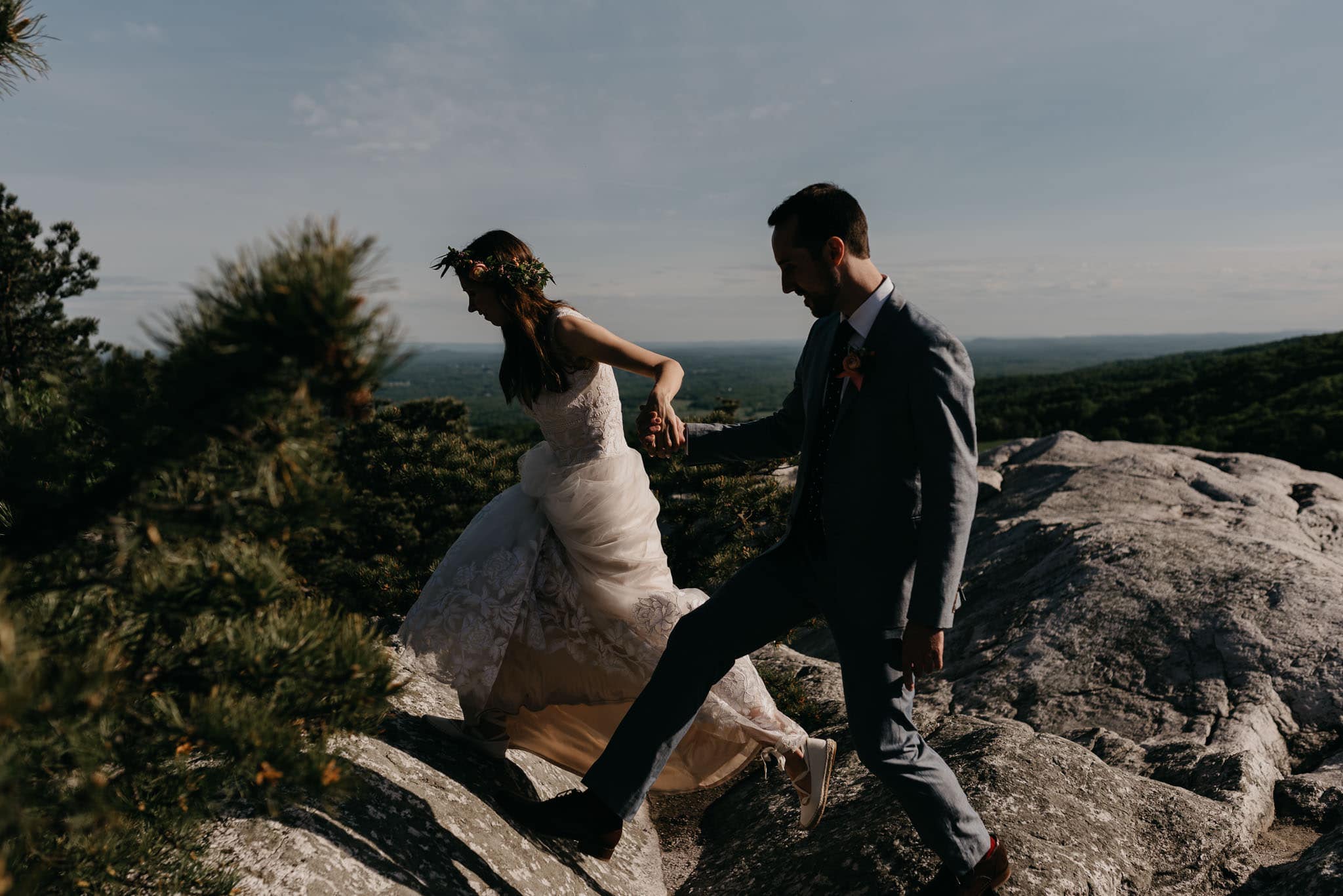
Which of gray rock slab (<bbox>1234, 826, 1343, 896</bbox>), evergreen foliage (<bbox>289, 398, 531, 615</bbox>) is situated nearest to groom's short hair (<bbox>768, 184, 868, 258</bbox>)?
Result: gray rock slab (<bbox>1234, 826, 1343, 896</bbox>)

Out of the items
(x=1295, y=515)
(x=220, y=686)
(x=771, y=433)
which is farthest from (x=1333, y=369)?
(x=220, y=686)

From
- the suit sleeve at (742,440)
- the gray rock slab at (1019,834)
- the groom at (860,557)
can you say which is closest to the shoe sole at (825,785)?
the gray rock slab at (1019,834)

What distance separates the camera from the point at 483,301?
4.50 m

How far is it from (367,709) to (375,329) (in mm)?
1066

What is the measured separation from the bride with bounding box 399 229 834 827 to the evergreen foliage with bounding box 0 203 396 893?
2.05 m

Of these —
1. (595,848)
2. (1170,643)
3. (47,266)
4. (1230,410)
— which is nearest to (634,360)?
(595,848)

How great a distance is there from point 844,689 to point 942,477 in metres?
1.27

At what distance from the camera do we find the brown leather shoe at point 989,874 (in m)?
3.42

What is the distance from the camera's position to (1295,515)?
10688 mm

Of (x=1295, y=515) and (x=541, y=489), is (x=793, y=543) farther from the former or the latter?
(x=1295, y=515)

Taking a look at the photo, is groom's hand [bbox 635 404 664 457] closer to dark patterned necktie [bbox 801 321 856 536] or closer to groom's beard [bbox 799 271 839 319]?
dark patterned necktie [bbox 801 321 856 536]

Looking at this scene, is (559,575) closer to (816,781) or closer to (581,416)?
(581,416)

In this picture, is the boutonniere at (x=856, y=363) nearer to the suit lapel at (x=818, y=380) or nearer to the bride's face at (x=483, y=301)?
the suit lapel at (x=818, y=380)

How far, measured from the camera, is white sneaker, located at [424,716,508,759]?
15.1ft
